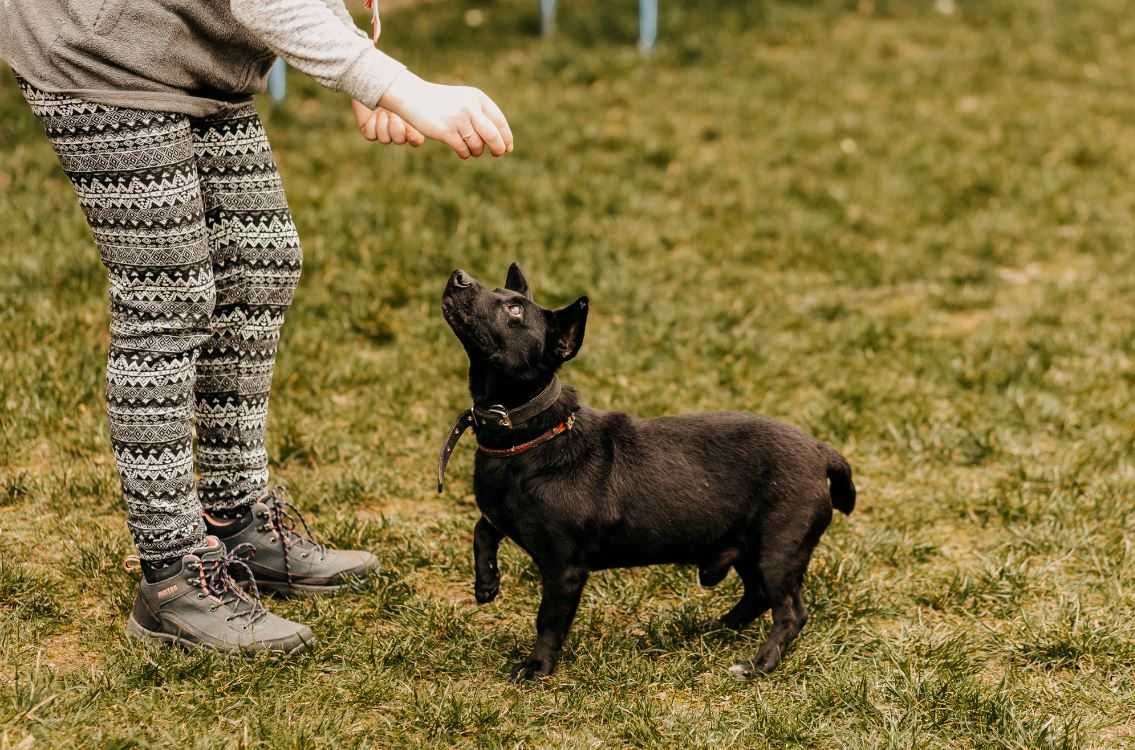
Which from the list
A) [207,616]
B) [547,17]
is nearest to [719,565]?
[207,616]

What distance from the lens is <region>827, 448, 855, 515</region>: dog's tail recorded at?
379 centimetres

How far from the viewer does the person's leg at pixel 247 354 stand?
3520mm

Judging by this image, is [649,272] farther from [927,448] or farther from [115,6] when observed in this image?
[115,6]

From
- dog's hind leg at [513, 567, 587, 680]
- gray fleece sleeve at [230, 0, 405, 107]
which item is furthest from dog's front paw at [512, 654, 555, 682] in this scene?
gray fleece sleeve at [230, 0, 405, 107]

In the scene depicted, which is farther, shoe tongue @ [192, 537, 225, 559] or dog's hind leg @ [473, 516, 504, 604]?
dog's hind leg @ [473, 516, 504, 604]

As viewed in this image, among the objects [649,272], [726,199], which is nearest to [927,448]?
[649,272]

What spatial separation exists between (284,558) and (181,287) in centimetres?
96

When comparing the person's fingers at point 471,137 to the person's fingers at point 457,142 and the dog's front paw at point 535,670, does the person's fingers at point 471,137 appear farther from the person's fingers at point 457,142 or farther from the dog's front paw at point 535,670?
the dog's front paw at point 535,670

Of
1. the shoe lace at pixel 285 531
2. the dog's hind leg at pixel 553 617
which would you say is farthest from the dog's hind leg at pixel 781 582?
the shoe lace at pixel 285 531

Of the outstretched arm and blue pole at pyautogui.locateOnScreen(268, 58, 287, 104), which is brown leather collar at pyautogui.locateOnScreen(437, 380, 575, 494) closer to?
the outstretched arm

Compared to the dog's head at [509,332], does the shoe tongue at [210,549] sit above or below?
below

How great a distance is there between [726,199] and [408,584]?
4.31 m

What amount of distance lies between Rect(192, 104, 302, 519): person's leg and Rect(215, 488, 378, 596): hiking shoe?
0.06m

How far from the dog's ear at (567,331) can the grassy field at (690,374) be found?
814 mm
